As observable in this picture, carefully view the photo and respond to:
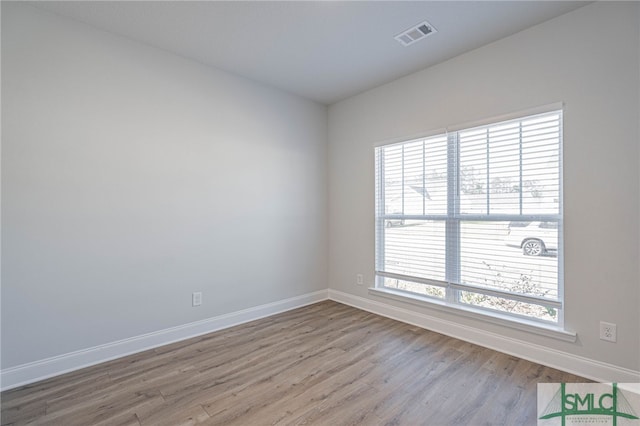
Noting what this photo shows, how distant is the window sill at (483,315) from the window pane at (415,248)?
25 cm

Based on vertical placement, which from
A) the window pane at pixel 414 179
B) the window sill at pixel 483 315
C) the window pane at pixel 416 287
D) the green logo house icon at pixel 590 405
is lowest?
the green logo house icon at pixel 590 405

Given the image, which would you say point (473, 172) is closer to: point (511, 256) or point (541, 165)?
point (541, 165)

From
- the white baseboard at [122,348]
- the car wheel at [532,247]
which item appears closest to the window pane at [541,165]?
the car wheel at [532,247]

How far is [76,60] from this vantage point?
2344 millimetres

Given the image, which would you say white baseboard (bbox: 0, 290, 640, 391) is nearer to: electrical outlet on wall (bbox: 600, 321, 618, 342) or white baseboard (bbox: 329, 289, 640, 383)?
white baseboard (bbox: 329, 289, 640, 383)

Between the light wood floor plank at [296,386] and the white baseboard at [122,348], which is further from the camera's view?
→ the white baseboard at [122,348]

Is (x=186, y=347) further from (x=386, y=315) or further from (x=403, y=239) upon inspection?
(x=403, y=239)

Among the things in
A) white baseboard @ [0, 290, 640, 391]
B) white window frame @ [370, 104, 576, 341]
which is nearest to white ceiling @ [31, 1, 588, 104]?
white window frame @ [370, 104, 576, 341]

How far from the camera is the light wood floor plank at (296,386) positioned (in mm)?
1787

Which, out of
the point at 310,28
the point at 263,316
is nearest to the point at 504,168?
the point at 310,28

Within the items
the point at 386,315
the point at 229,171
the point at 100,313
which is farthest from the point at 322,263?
the point at 100,313

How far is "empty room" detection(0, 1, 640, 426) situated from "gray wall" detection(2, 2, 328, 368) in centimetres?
2

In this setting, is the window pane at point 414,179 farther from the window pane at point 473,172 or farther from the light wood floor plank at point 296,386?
the light wood floor plank at point 296,386

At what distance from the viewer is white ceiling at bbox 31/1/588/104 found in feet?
7.22
